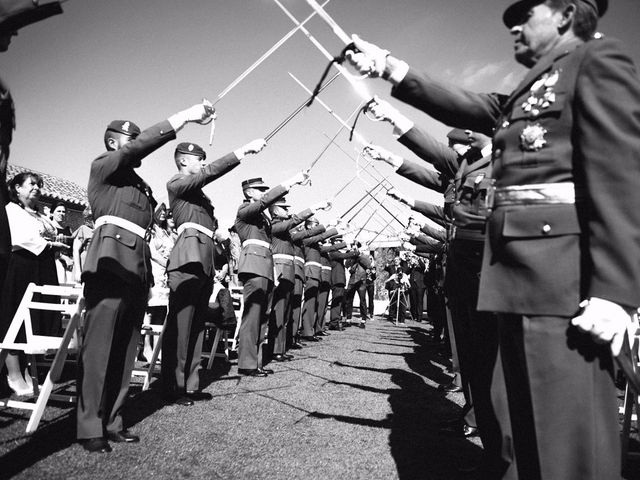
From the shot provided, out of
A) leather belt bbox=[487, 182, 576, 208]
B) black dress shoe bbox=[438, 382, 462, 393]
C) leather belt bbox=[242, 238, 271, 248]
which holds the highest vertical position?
leather belt bbox=[242, 238, 271, 248]

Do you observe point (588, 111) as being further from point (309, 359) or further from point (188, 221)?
point (309, 359)

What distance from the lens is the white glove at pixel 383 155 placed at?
4605 mm

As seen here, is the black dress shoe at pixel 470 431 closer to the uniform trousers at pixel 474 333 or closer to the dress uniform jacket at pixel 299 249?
the uniform trousers at pixel 474 333

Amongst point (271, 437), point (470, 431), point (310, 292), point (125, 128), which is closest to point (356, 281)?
point (310, 292)

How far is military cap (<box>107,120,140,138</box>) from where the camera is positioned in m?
3.67

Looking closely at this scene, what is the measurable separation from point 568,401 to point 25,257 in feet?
16.7

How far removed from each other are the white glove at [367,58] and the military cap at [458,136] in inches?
88.3

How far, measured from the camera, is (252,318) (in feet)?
19.4

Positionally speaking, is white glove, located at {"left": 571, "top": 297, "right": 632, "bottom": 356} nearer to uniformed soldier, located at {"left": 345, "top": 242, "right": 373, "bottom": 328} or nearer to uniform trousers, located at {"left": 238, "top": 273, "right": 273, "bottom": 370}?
uniform trousers, located at {"left": 238, "top": 273, "right": 273, "bottom": 370}

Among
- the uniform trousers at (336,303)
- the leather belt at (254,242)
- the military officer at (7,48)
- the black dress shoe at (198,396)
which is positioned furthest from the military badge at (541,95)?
the uniform trousers at (336,303)

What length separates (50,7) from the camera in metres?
2.13

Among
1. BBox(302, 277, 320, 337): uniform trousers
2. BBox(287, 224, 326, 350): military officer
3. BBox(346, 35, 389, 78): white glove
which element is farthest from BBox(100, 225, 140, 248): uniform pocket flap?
BBox(302, 277, 320, 337): uniform trousers

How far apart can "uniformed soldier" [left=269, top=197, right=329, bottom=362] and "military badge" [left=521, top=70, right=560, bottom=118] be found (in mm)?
5437

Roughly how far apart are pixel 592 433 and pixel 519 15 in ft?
5.27
